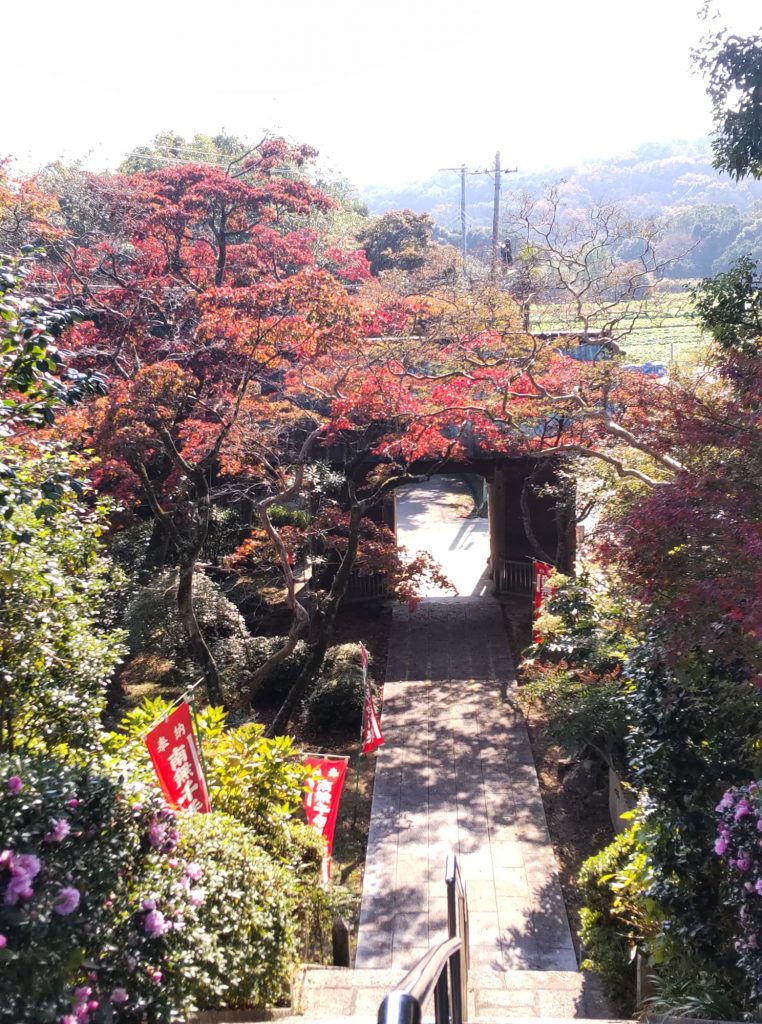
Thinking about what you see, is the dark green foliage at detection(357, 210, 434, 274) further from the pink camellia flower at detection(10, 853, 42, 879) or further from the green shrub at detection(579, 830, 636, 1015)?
the pink camellia flower at detection(10, 853, 42, 879)

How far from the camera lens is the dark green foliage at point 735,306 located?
922 cm

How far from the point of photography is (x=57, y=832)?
346 cm

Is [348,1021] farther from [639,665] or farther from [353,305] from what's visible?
[353,305]

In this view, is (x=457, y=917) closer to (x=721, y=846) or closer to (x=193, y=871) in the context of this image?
(x=193, y=871)

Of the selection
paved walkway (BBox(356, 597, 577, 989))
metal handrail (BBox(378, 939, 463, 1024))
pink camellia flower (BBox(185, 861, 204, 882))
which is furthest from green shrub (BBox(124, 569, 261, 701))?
metal handrail (BBox(378, 939, 463, 1024))

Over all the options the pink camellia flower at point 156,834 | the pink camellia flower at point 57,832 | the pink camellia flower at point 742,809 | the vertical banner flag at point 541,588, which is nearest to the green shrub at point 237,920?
the pink camellia flower at point 156,834

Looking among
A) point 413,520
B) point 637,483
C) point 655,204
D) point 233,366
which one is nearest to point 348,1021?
point 637,483

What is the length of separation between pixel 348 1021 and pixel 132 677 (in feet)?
29.9

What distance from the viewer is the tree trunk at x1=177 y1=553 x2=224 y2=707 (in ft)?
31.0

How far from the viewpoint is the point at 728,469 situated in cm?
586

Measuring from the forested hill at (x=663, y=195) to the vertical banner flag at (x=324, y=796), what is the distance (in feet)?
98.6

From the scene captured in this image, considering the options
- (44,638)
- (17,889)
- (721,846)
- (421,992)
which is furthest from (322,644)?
(421,992)

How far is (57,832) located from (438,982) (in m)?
1.73

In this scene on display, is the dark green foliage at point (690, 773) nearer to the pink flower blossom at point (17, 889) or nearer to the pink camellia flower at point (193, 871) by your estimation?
the pink camellia flower at point (193, 871)
